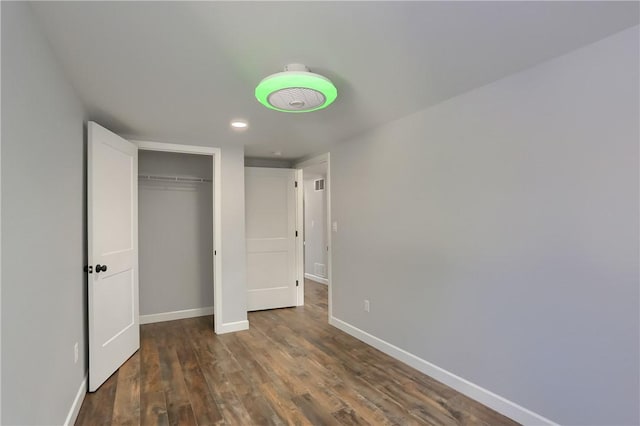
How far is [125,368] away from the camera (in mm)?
3002

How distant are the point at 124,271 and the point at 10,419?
204 cm

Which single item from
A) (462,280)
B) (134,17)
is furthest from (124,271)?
(462,280)

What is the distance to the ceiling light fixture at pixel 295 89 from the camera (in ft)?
6.22

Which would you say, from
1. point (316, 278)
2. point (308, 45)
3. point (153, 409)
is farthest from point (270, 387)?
point (316, 278)

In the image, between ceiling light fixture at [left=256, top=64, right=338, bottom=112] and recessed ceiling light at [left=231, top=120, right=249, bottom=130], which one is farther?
recessed ceiling light at [left=231, top=120, right=249, bottom=130]

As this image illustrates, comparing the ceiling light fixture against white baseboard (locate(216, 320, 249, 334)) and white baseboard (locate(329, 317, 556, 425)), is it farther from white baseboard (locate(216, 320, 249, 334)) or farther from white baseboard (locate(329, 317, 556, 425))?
white baseboard (locate(216, 320, 249, 334))

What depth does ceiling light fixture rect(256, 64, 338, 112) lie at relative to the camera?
1895 millimetres

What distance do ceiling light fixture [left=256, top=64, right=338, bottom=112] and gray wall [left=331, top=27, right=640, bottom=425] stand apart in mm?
1113

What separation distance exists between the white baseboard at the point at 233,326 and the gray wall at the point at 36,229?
1.69 meters

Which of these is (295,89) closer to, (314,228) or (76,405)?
(76,405)

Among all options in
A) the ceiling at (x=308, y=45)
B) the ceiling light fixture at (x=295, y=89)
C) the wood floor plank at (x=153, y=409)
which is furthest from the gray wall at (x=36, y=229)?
the ceiling light fixture at (x=295, y=89)

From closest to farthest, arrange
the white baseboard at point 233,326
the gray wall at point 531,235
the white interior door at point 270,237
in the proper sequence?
the gray wall at point 531,235, the white baseboard at point 233,326, the white interior door at point 270,237

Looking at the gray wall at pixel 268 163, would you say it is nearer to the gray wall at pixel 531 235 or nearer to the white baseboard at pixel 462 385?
the gray wall at pixel 531 235

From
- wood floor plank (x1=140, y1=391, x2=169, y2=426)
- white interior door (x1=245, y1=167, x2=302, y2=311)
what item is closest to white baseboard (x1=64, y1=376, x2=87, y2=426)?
wood floor plank (x1=140, y1=391, x2=169, y2=426)
